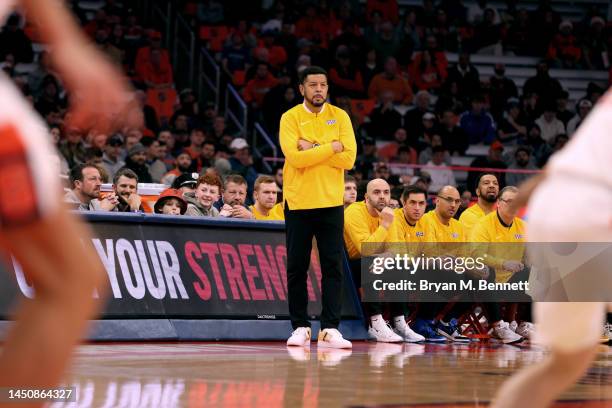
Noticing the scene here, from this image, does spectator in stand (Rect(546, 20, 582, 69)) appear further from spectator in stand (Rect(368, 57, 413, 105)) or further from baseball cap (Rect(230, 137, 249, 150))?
baseball cap (Rect(230, 137, 249, 150))

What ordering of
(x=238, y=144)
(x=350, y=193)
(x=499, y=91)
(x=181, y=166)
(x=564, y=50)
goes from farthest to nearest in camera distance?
(x=564, y=50)
(x=499, y=91)
(x=238, y=144)
(x=181, y=166)
(x=350, y=193)

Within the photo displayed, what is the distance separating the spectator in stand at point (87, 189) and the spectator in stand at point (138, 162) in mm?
3582

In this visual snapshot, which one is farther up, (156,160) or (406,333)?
(156,160)

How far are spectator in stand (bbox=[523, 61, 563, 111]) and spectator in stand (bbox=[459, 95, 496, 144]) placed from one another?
52.2 inches

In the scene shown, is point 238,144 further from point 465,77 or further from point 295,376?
point 295,376

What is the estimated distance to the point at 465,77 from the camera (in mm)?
23172

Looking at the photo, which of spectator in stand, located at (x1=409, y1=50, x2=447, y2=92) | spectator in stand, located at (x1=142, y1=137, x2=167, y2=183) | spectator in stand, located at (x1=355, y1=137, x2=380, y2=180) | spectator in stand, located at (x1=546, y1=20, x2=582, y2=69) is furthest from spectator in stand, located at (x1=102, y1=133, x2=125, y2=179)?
spectator in stand, located at (x1=546, y1=20, x2=582, y2=69)

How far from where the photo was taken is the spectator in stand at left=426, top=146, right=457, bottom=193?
1998cm

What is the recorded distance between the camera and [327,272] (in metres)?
10.7

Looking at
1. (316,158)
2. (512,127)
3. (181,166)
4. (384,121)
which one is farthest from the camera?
(512,127)

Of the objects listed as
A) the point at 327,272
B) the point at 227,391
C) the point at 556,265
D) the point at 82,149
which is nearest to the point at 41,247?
the point at 556,265

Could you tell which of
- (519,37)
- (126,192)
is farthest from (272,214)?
(519,37)

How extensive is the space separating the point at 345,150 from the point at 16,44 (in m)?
10.8

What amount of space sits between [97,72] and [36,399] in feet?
3.33
